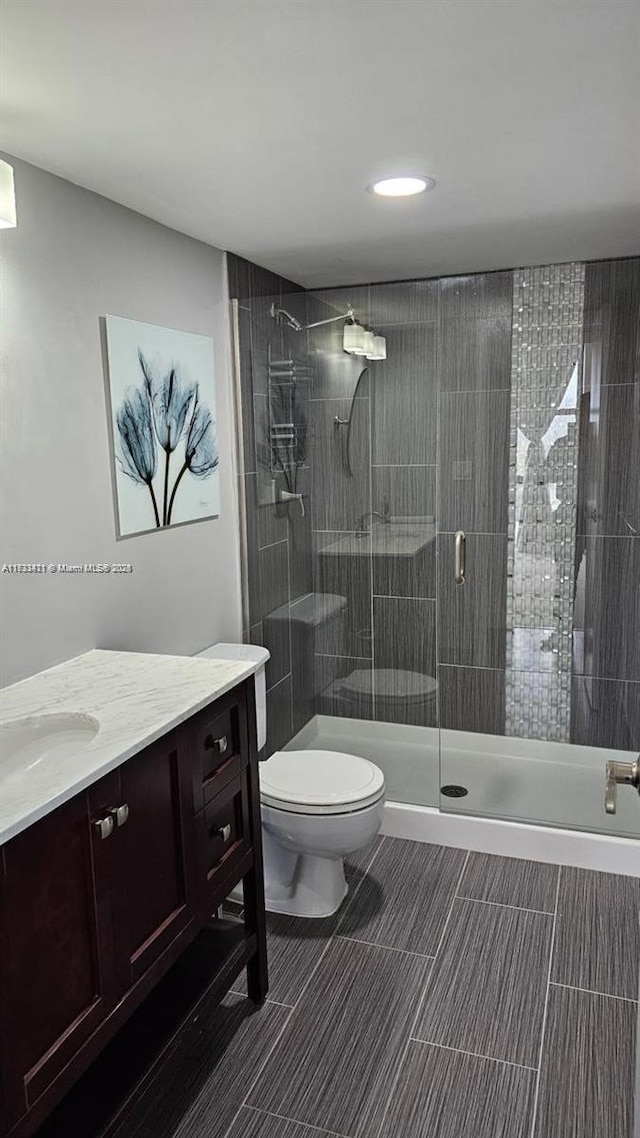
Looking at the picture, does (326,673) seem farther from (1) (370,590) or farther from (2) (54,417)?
(2) (54,417)

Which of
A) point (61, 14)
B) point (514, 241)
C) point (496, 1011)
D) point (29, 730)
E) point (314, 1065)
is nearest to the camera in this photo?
point (61, 14)

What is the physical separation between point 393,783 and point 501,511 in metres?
1.26

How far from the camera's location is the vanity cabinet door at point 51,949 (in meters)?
1.37

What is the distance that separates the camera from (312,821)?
256 centimetres

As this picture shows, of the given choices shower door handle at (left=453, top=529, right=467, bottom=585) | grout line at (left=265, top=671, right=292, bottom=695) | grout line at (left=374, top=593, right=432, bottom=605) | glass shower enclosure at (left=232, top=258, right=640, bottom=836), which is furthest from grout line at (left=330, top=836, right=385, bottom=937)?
shower door handle at (left=453, top=529, right=467, bottom=585)

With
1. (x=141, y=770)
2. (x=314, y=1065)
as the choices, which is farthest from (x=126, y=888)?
(x=314, y=1065)

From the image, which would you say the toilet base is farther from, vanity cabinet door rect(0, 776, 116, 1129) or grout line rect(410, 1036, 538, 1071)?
vanity cabinet door rect(0, 776, 116, 1129)

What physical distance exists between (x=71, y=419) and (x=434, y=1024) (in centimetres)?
194

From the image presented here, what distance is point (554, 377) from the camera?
342 cm

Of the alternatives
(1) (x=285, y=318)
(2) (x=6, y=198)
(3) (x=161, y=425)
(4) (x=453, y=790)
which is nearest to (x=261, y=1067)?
Result: (4) (x=453, y=790)

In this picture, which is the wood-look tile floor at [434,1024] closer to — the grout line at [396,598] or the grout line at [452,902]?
the grout line at [452,902]

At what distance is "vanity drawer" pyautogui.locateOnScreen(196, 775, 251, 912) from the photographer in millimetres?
2016

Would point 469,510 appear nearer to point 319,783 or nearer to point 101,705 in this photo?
point 319,783

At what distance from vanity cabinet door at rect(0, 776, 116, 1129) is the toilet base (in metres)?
1.16
